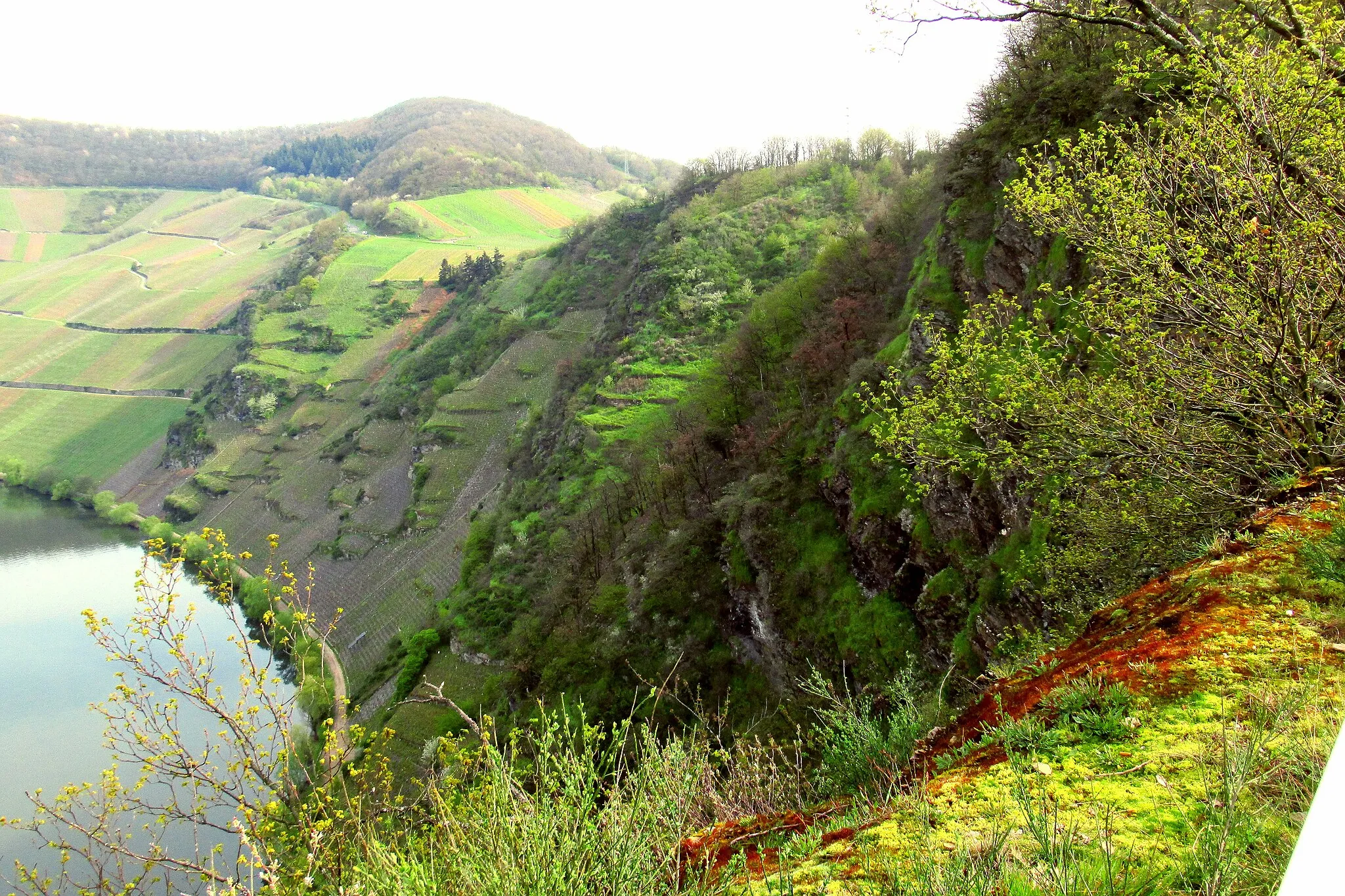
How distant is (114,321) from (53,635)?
101m

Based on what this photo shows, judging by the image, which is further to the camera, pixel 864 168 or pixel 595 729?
pixel 864 168

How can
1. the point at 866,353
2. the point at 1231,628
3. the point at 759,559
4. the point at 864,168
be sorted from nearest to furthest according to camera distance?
the point at 1231,628 < the point at 759,559 < the point at 866,353 < the point at 864,168

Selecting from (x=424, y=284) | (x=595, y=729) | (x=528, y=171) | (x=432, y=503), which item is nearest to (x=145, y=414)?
(x=424, y=284)

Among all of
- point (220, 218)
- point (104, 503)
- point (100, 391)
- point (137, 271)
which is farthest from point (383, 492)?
point (220, 218)

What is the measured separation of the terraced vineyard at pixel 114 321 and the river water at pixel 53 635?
48.0ft

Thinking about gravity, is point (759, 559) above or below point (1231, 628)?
below

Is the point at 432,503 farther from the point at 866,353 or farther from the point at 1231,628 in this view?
the point at 1231,628

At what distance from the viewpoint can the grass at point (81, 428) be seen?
10350 cm

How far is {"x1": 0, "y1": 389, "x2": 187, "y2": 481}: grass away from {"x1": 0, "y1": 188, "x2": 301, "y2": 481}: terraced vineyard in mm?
196

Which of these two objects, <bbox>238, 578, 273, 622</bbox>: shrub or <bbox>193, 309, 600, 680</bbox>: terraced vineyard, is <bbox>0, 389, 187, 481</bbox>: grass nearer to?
<bbox>193, 309, 600, 680</bbox>: terraced vineyard

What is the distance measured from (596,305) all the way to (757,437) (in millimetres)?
46509

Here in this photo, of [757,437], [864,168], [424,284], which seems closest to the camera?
[757,437]

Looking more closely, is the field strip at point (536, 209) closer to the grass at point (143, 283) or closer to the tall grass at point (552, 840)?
the grass at point (143, 283)

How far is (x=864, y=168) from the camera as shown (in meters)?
68.6
